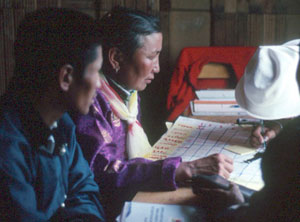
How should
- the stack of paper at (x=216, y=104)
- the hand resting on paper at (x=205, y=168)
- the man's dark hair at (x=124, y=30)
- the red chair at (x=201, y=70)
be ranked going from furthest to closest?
the red chair at (x=201, y=70) → the stack of paper at (x=216, y=104) → the man's dark hair at (x=124, y=30) → the hand resting on paper at (x=205, y=168)

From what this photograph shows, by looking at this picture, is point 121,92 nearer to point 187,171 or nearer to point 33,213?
point 187,171

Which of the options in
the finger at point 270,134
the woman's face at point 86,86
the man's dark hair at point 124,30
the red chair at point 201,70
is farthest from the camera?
the red chair at point 201,70

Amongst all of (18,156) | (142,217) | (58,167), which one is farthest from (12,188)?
(142,217)

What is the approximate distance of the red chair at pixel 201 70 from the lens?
271cm

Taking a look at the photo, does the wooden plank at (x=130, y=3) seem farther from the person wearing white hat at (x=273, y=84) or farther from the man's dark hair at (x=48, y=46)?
the man's dark hair at (x=48, y=46)

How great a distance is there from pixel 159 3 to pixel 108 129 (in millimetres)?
1824

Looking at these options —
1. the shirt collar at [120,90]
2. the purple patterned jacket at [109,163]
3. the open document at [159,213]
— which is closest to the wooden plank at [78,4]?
the shirt collar at [120,90]

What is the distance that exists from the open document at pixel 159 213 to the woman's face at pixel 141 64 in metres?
0.72

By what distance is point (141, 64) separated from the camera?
1.69m

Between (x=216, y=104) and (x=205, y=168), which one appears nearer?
(x=205, y=168)

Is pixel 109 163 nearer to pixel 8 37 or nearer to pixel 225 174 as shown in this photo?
pixel 225 174

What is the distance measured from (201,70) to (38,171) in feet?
6.16

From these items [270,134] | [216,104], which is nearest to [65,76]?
[270,134]

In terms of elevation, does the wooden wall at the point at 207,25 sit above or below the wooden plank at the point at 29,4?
below
